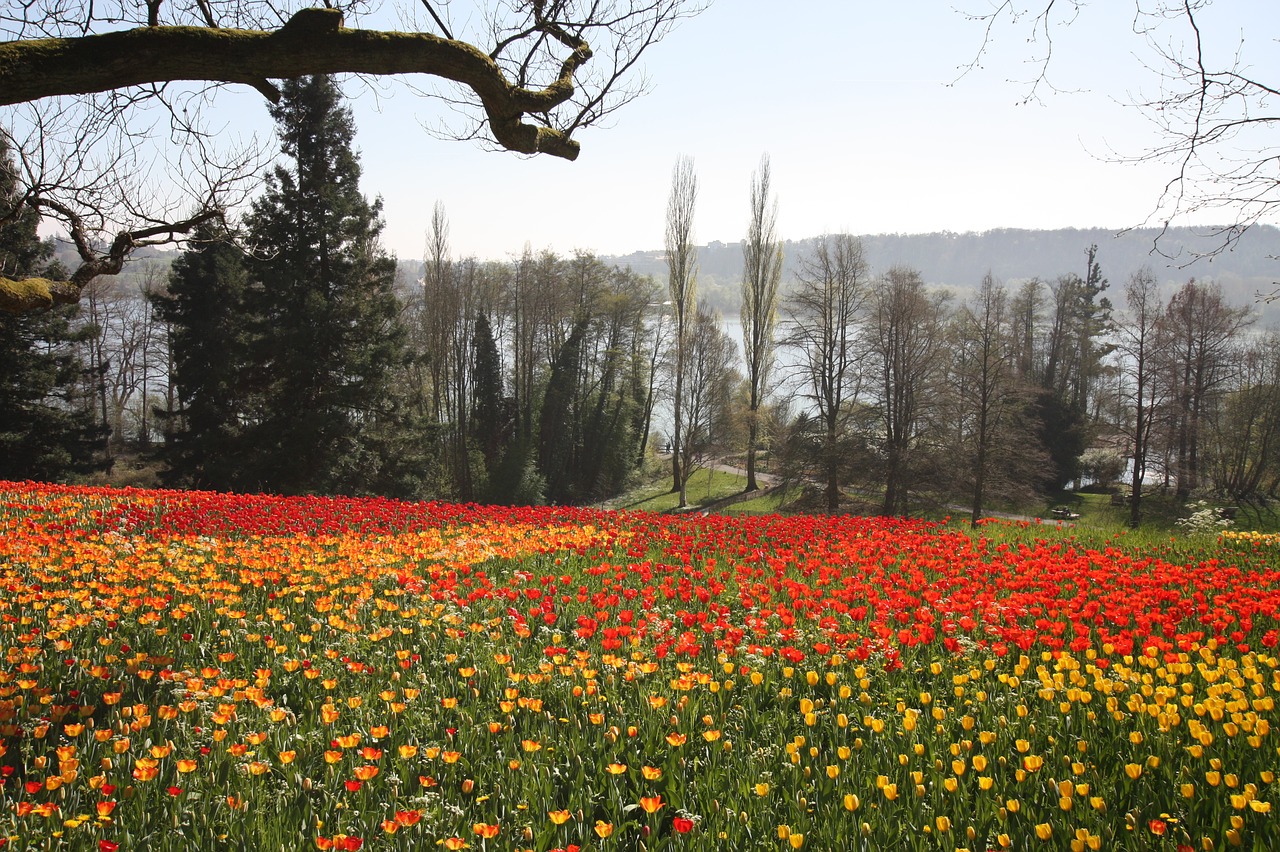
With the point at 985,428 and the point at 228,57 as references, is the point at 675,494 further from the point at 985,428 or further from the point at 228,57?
the point at 228,57

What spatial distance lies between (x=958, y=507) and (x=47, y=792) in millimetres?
33160

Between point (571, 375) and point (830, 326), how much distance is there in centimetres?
1426

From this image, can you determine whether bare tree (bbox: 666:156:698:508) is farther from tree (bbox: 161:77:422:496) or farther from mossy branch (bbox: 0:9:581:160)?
mossy branch (bbox: 0:9:581:160)

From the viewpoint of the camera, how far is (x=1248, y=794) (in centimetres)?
269

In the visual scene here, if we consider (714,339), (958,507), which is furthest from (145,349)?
(958,507)

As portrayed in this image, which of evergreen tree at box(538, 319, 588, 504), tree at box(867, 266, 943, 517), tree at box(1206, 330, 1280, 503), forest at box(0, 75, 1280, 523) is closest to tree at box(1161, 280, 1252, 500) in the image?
forest at box(0, 75, 1280, 523)

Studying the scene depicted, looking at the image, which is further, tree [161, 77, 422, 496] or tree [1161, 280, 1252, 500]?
tree [1161, 280, 1252, 500]

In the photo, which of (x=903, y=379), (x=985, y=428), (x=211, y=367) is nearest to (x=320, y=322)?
(x=211, y=367)

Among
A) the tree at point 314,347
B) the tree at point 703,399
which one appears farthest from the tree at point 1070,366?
the tree at point 314,347

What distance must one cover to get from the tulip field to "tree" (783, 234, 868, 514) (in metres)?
20.7

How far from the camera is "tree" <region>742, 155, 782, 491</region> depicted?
1452 inches

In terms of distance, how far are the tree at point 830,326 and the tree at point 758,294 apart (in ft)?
25.0

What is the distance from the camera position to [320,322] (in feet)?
74.9

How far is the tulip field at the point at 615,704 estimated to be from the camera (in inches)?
110
